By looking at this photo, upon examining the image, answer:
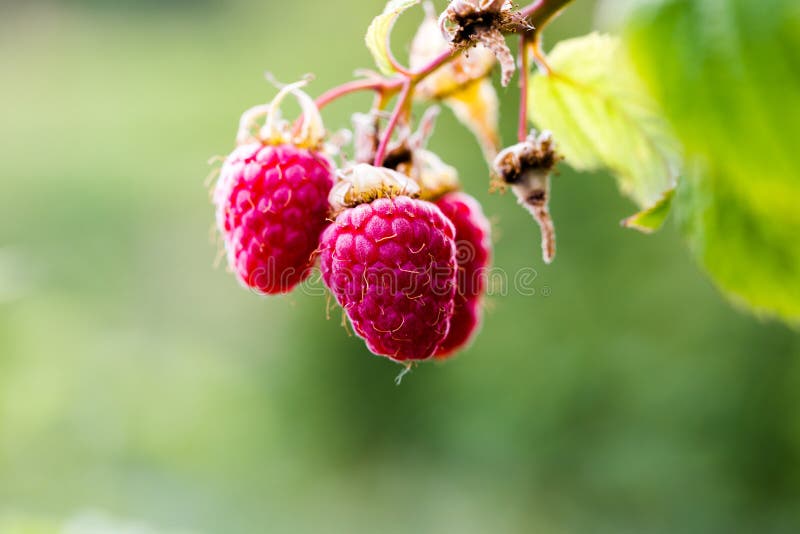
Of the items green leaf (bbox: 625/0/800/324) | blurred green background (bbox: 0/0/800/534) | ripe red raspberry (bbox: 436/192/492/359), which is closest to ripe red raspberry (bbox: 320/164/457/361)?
ripe red raspberry (bbox: 436/192/492/359)

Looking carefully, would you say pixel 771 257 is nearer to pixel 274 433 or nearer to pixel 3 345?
pixel 3 345

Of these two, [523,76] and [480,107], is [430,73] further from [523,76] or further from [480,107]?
[480,107]

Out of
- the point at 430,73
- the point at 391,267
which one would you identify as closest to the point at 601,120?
the point at 430,73

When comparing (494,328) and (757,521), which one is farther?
(494,328)

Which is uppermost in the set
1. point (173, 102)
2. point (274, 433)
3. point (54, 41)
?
point (54, 41)

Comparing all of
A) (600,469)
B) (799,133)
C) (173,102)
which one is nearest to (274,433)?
(600,469)

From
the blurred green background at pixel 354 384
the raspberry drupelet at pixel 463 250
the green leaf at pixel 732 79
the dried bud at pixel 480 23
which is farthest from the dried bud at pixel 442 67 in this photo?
the blurred green background at pixel 354 384
